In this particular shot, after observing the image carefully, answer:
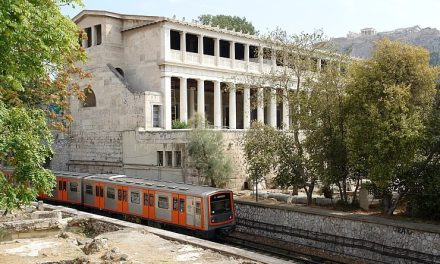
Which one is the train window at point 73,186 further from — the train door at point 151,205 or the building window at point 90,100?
the building window at point 90,100

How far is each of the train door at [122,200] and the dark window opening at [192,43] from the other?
823 inches

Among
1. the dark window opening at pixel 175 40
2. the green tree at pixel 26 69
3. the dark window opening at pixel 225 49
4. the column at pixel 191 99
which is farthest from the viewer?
the dark window opening at pixel 225 49

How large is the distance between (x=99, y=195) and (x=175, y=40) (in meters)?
19.3

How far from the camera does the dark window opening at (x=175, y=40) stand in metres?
43.3

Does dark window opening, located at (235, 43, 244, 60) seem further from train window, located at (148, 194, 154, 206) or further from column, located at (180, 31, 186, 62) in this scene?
train window, located at (148, 194, 154, 206)

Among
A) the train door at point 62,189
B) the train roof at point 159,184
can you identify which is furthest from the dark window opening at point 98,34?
the train roof at point 159,184

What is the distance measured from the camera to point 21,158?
1316cm

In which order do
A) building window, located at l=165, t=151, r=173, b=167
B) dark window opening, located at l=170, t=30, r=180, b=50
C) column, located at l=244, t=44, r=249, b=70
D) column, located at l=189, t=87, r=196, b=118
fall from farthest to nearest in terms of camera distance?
column, located at l=189, t=87, r=196, b=118 < column, located at l=244, t=44, r=249, b=70 < dark window opening, located at l=170, t=30, r=180, b=50 < building window, located at l=165, t=151, r=173, b=167

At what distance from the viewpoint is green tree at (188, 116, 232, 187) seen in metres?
30.4

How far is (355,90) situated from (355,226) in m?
6.01

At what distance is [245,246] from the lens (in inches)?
903

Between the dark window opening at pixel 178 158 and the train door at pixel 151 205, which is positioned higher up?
the dark window opening at pixel 178 158

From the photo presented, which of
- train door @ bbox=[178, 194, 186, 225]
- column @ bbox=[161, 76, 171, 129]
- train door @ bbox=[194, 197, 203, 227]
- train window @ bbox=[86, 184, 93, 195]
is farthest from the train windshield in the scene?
column @ bbox=[161, 76, 171, 129]

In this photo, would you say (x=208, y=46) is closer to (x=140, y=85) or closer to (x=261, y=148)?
(x=140, y=85)
